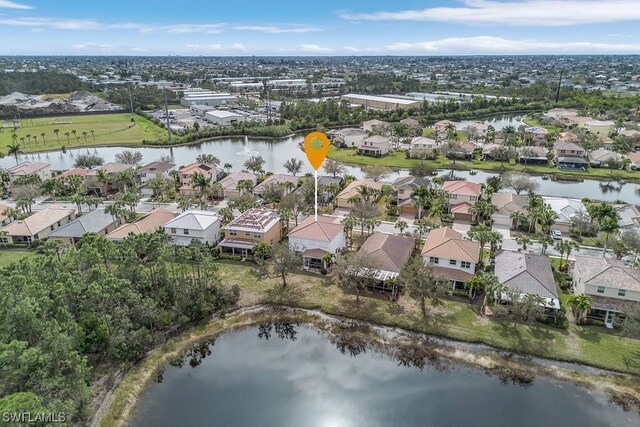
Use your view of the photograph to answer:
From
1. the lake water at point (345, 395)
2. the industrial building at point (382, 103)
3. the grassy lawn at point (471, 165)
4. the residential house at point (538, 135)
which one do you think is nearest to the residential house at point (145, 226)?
the lake water at point (345, 395)

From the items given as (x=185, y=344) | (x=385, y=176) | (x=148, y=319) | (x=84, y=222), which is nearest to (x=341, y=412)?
(x=185, y=344)

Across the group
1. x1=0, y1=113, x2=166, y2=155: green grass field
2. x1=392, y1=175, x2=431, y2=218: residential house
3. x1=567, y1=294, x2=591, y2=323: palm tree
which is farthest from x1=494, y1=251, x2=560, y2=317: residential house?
x1=0, y1=113, x2=166, y2=155: green grass field

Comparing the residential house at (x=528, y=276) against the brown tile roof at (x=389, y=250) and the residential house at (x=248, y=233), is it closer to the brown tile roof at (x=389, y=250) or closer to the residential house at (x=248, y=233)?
the brown tile roof at (x=389, y=250)

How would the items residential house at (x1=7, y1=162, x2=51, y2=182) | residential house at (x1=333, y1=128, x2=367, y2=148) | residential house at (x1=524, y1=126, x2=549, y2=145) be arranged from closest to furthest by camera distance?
residential house at (x1=7, y1=162, x2=51, y2=182) < residential house at (x1=524, y1=126, x2=549, y2=145) < residential house at (x1=333, y1=128, x2=367, y2=148)

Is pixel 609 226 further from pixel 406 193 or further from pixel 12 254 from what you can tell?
pixel 12 254

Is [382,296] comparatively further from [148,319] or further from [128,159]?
[128,159]

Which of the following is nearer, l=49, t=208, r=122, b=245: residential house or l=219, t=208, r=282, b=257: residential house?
l=219, t=208, r=282, b=257: residential house

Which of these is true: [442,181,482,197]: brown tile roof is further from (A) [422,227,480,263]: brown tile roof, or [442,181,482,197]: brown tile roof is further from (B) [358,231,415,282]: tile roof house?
(A) [422,227,480,263]: brown tile roof

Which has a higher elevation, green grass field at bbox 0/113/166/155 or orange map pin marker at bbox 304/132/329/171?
orange map pin marker at bbox 304/132/329/171

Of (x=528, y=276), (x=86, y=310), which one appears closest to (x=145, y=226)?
(x=86, y=310)
